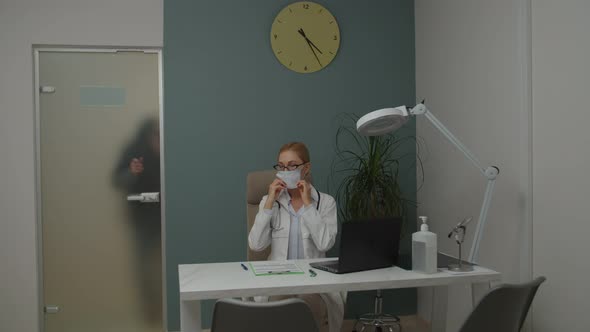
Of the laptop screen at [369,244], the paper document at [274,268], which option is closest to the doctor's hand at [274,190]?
the paper document at [274,268]

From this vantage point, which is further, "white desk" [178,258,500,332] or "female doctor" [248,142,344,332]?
"female doctor" [248,142,344,332]

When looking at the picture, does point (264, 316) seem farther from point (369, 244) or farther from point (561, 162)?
point (561, 162)

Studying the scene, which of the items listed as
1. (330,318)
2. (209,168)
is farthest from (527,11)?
(209,168)

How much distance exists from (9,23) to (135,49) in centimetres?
82

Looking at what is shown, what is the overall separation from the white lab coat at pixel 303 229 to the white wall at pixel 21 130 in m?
1.77

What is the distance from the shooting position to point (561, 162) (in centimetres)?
270

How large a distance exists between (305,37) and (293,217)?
5.30 ft

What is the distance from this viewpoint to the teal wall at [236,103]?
13.5 ft

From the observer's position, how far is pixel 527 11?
292cm

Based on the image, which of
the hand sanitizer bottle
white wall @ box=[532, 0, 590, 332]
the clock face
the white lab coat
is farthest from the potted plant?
the hand sanitizer bottle

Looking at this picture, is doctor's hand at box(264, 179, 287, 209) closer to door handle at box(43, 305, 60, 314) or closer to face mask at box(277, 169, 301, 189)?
face mask at box(277, 169, 301, 189)

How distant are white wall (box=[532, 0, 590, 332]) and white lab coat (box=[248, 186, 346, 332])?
1.01 m

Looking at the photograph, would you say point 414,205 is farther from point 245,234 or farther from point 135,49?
point 135,49

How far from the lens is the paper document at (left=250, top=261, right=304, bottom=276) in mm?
2521
